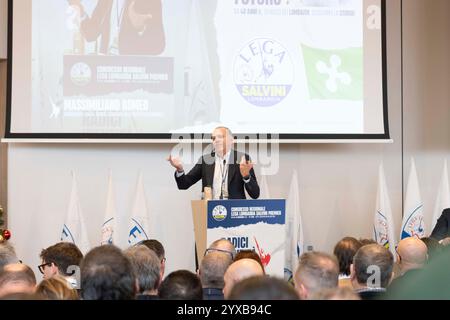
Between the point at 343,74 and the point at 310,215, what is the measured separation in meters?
1.50

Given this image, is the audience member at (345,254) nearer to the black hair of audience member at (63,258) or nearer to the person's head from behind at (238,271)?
the person's head from behind at (238,271)

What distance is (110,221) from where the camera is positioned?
7.21m

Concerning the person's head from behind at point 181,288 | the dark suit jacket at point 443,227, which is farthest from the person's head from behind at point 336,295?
the dark suit jacket at point 443,227

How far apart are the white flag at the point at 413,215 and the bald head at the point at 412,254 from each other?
3.14m

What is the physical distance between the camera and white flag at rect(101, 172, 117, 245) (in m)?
7.18

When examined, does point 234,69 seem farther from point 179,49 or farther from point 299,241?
point 299,241

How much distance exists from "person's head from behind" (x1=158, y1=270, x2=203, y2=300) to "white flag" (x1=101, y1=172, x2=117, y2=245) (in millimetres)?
4499

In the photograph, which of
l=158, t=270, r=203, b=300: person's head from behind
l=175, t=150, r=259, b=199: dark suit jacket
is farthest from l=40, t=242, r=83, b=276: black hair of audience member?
l=175, t=150, r=259, b=199: dark suit jacket

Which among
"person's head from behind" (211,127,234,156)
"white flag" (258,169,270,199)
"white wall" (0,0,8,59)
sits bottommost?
"white flag" (258,169,270,199)

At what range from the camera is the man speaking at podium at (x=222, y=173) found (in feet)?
18.7

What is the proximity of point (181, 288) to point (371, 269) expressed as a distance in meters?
1.18

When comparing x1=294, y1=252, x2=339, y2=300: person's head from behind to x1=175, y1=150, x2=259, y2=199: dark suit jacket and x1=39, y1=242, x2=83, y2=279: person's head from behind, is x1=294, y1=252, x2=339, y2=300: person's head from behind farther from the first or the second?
x1=175, y1=150, x2=259, y2=199: dark suit jacket

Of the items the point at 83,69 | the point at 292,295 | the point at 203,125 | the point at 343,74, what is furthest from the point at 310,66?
the point at 292,295

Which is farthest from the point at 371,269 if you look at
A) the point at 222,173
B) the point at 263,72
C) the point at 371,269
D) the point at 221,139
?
the point at 263,72
